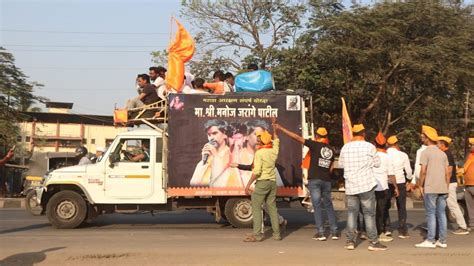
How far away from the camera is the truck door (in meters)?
10.7

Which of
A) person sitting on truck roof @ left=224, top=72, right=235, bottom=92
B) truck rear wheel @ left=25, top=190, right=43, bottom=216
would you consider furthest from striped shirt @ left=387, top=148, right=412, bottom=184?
truck rear wheel @ left=25, top=190, right=43, bottom=216

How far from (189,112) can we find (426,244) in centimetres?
499

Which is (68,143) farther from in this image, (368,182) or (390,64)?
(368,182)

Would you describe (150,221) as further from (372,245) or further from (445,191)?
(445,191)

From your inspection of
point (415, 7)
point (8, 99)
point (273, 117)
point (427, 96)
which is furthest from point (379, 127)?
point (8, 99)

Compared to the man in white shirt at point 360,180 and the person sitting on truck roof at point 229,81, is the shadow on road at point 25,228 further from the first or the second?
the man in white shirt at point 360,180

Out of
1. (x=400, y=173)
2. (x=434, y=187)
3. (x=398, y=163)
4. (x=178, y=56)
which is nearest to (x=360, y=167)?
(x=434, y=187)

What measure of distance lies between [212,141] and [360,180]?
3681mm

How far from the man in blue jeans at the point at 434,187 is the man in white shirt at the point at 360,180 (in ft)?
2.98

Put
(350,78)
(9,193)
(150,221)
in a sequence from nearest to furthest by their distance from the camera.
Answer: (150,221) → (350,78) → (9,193)

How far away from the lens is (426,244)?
8.40 meters

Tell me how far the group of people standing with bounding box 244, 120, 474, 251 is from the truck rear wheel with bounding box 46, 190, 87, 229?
3.59m

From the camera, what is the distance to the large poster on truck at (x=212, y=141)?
1070 cm

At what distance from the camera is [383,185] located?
891 cm
